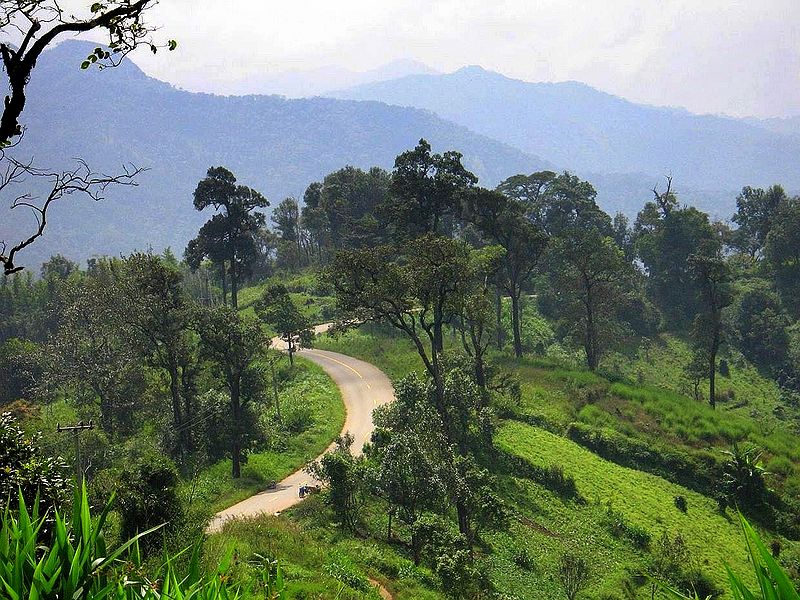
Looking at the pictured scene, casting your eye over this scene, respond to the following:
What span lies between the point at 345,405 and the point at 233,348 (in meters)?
10.5

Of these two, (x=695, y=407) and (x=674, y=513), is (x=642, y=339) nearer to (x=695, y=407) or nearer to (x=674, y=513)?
(x=695, y=407)

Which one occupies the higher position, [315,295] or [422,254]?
[422,254]

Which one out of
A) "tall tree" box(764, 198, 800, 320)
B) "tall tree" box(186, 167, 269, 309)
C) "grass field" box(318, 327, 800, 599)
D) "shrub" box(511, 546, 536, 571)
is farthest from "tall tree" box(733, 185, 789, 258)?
"shrub" box(511, 546, 536, 571)

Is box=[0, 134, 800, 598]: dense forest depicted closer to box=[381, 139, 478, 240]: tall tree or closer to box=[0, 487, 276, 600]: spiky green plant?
box=[381, 139, 478, 240]: tall tree

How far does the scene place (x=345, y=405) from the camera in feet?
116

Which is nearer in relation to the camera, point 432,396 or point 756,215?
point 432,396

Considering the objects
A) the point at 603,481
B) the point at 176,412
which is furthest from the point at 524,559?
the point at 176,412

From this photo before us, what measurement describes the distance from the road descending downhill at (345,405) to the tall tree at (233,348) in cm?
289

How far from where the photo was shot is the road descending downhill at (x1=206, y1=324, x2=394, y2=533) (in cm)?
2306

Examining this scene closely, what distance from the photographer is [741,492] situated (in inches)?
1032

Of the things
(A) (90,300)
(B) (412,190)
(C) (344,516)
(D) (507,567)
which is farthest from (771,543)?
(A) (90,300)

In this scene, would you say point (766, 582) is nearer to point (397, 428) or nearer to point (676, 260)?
point (397, 428)

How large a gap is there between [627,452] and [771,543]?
6824mm

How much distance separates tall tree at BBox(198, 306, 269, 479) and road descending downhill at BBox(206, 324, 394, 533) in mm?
2888
